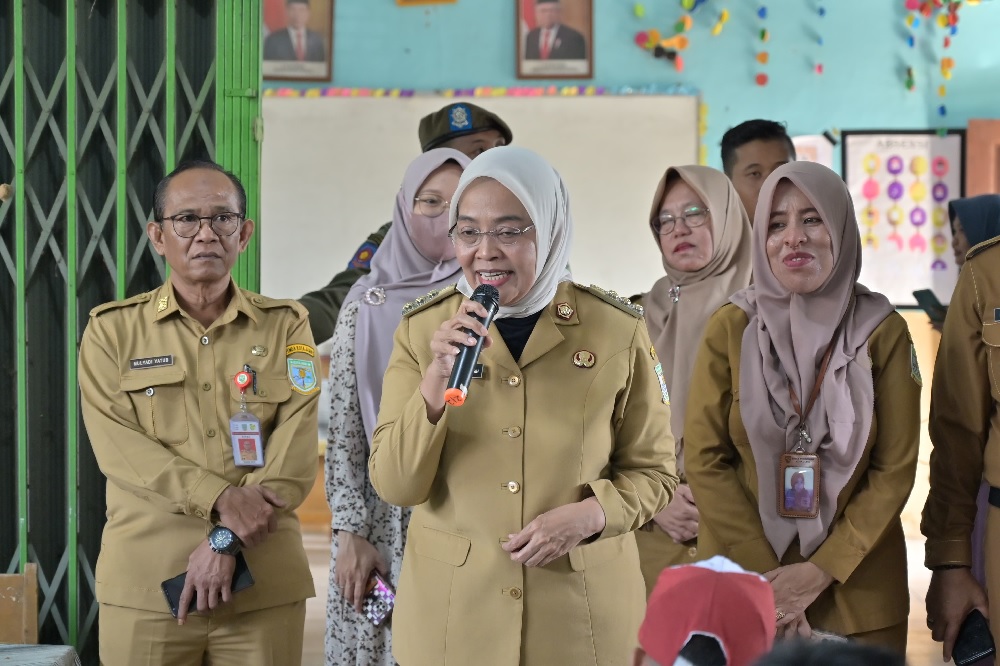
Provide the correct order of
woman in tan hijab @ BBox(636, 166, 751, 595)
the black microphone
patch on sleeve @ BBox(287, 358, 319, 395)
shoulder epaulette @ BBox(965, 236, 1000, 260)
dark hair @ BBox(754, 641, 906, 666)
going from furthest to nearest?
woman in tan hijab @ BBox(636, 166, 751, 595) → patch on sleeve @ BBox(287, 358, 319, 395) → shoulder epaulette @ BBox(965, 236, 1000, 260) → the black microphone → dark hair @ BBox(754, 641, 906, 666)

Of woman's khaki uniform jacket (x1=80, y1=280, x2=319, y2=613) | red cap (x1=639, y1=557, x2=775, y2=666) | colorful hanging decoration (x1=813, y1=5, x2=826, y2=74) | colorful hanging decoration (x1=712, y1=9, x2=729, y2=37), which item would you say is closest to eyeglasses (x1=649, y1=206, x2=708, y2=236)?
woman's khaki uniform jacket (x1=80, y1=280, x2=319, y2=613)

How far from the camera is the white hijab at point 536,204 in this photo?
1654mm

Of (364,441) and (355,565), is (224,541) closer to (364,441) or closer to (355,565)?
(355,565)

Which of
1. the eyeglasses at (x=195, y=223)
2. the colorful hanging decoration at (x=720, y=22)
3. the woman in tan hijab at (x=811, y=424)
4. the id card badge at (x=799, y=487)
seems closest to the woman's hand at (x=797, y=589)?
the woman in tan hijab at (x=811, y=424)

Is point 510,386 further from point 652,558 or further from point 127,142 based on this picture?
point 127,142

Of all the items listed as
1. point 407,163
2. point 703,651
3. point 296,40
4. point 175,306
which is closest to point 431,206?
point 175,306

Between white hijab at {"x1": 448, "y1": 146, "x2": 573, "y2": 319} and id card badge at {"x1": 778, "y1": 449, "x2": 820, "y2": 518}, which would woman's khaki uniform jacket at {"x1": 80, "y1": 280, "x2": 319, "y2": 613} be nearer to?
white hijab at {"x1": 448, "y1": 146, "x2": 573, "y2": 319}

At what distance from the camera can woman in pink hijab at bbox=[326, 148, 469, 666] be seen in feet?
7.38

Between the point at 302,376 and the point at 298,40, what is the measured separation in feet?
12.9

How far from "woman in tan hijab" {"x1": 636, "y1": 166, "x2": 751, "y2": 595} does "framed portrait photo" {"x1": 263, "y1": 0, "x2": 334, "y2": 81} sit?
11.3 feet

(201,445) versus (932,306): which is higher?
(932,306)

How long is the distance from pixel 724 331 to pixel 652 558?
2.28ft

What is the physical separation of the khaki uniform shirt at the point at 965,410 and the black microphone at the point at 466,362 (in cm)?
107

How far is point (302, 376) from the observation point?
2336mm
